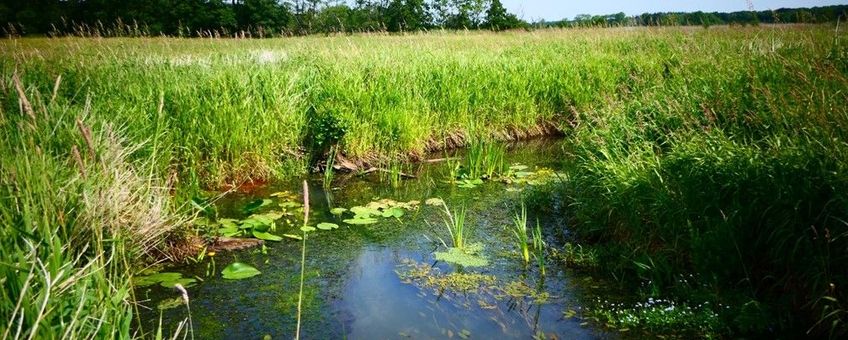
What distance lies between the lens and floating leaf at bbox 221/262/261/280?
3.99m

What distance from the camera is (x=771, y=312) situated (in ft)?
10.7

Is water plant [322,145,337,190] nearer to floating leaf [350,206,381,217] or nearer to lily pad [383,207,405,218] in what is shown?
floating leaf [350,206,381,217]

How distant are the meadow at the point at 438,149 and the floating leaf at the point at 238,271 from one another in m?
0.53

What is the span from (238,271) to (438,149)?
4888 millimetres

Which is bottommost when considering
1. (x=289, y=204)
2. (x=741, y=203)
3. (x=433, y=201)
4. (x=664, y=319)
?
(x=664, y=319)

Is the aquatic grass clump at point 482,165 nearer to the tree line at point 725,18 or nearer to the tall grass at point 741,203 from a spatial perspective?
the tall grass at point 741,203

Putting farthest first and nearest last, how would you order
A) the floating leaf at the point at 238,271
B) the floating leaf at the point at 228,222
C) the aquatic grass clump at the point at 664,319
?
the floating leaf at the point at 228,222 < the floating leaf at the point at 238,271 < the aquatic grass clump at the point at 664,319

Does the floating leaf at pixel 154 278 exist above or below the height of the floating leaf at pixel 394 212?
above

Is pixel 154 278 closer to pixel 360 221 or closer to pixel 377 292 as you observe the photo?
pixel 377 292

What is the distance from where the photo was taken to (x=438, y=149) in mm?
8523

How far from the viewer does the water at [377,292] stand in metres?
3.39

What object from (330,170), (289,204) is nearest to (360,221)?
(289,204)

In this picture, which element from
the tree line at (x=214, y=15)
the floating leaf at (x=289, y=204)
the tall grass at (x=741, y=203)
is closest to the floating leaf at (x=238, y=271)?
the floating leaf at (x=289, y=204)

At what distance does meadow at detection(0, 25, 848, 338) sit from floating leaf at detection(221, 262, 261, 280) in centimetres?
53
